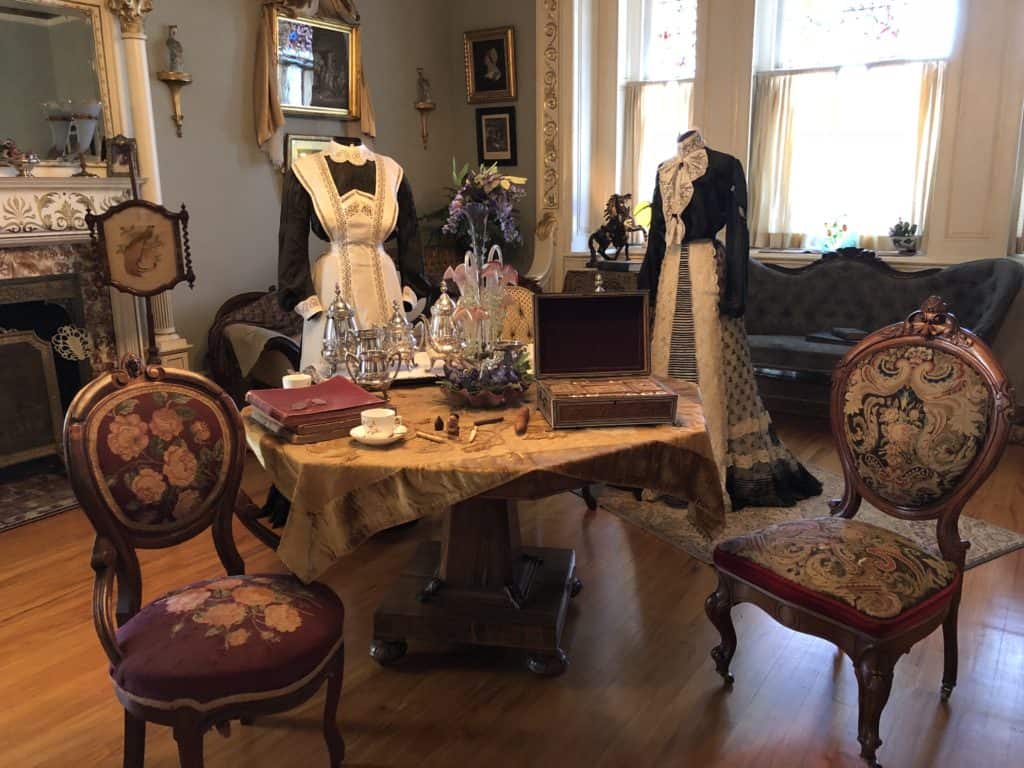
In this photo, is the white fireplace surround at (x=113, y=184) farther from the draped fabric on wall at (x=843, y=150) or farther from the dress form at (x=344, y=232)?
the draped fabric on wall at (x=843, y=150)

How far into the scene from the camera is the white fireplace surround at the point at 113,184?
3.67 meters

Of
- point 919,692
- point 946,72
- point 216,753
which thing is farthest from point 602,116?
point 216,753

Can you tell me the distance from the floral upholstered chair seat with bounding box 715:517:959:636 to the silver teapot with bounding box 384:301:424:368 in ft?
3.56

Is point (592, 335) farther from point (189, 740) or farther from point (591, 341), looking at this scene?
point (189, 740)

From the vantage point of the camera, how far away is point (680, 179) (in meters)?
3.44

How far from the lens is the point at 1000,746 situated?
6.70 feet

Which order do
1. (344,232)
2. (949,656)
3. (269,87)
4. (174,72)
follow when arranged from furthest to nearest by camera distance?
(269,87)
(174,72)
(344,232)
(949,656)

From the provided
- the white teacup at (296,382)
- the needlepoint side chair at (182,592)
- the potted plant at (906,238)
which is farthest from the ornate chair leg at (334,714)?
the potted plant at (906,238)

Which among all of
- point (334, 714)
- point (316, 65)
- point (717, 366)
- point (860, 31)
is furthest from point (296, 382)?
point (860, 31)

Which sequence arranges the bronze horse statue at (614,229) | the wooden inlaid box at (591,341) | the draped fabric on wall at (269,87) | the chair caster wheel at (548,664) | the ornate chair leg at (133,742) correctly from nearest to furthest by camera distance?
the ornate chair leg at (133,742) < the wooden inlaid box at (591,341) < the chair caster wheel at (548,664) < the draped fabric on wall at (269,87) < the bronze horse statue at (614,229)

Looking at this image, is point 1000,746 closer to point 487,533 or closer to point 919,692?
point 919,692

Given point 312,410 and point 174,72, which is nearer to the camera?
point 312,410

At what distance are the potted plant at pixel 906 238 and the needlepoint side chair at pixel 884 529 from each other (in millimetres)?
3232

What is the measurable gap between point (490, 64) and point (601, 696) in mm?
5161
